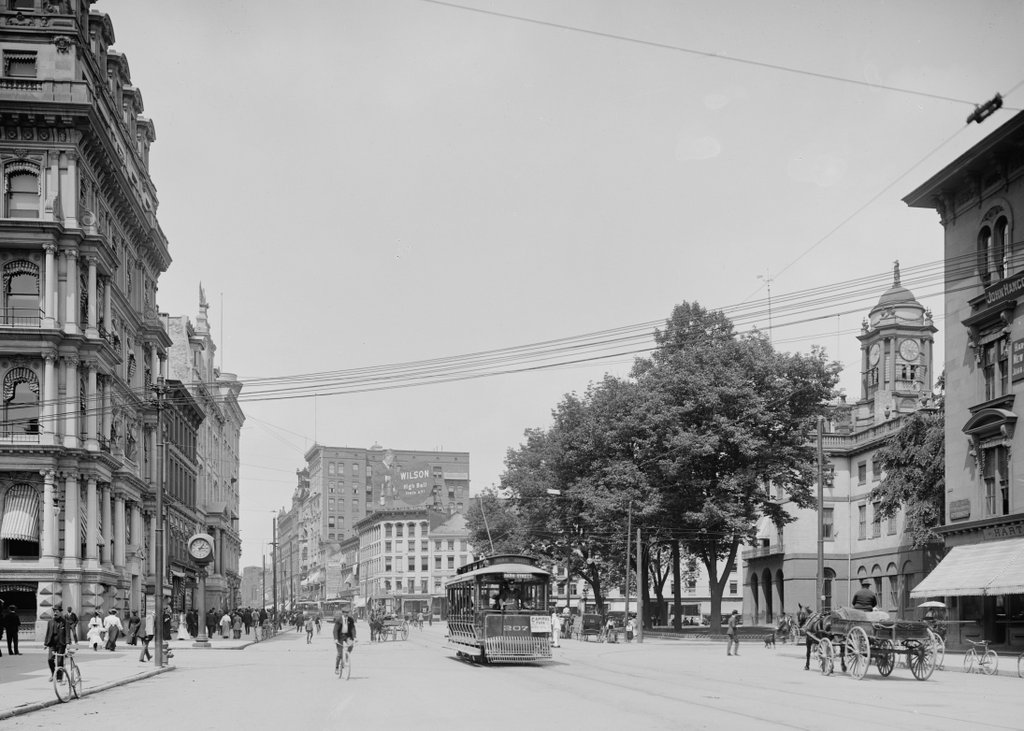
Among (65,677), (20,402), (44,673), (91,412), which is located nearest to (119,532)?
Result: (91,412)

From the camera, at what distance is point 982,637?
4047cm

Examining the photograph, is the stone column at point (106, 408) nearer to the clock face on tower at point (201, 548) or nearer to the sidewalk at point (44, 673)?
the clock face on tower at point (201, 548)

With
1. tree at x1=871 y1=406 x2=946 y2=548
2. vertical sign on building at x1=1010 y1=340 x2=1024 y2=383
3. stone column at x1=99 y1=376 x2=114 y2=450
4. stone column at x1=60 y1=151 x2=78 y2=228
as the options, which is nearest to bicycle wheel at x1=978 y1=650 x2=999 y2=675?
vertical sign on building at x1=1010 y1=340 x2=1024 y2=383

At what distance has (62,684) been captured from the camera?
21.9 m

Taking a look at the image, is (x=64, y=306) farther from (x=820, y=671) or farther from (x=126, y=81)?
(x=820, y=671)

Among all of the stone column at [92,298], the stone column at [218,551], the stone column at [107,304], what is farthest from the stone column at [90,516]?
the stone column at [218,551]

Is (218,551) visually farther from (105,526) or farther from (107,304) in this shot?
(107,304)

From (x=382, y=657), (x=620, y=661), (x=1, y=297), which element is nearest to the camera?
(x=620, y=661)

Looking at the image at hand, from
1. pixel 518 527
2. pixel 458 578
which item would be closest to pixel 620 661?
pixel 458 578

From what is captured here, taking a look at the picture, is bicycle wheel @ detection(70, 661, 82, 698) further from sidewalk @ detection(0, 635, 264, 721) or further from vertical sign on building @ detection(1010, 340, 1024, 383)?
vertical sign on building @ detection(1010, 340, 1024, 383)

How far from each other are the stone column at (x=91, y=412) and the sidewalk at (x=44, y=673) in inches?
317

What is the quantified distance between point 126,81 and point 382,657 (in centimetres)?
3774

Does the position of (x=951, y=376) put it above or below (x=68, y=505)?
above

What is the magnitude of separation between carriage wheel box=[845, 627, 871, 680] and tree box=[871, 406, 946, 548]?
24164 mm
